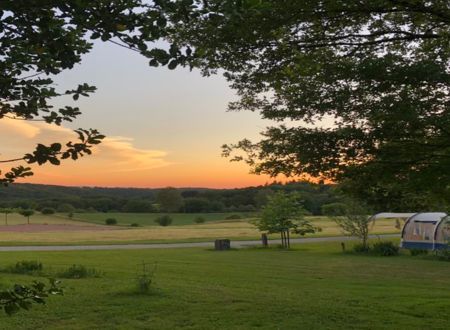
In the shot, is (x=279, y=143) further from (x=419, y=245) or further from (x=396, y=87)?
(x=419, y=245)

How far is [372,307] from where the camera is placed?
889 cm

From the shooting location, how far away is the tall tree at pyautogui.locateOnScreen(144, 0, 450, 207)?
623 cm

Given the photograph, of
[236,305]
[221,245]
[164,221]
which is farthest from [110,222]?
[236,305]

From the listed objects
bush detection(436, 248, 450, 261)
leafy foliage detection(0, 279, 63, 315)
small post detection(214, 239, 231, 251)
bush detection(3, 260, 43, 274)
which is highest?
leafy foliage detection(0, 279, 63, 315)

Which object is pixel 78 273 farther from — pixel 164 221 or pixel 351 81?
pixel 164 221

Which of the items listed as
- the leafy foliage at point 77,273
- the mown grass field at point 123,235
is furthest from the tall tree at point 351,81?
the mown grass field at point 123,235

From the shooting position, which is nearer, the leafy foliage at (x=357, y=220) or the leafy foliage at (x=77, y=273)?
the leafy foliage at (x=77, y=273)

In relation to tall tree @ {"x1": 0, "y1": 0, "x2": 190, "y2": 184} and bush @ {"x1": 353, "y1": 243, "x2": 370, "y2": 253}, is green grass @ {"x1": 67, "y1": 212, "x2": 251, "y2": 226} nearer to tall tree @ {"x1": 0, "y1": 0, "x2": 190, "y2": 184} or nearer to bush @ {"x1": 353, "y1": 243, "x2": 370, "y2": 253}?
bush @ {"x1": 353, "y1": 243, "x2": 370, "y2": 253}

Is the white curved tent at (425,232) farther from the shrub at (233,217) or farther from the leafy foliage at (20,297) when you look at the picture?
the shrub at (233,217)

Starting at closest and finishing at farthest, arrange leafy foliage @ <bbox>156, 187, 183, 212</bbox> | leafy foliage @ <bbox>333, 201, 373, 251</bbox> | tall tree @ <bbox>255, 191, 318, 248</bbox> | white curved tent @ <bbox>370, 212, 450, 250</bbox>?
white curved tent @ <bbox>370, 212, 450, 250</bbox>, leafy foliage @ <bbox>333, 201, 373, 251</bbox>, tall tree @ <bbox>255, 191, 318, 248</bbox>, leafy foliage @ <bbox>156, 187, 183, 212</bbox>

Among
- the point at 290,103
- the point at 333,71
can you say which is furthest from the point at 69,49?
the point at 290,103

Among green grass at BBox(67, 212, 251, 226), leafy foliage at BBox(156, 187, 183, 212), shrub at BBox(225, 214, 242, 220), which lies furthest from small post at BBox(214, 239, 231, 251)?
leafy foliage at BBox(156, 187, 183, 212)

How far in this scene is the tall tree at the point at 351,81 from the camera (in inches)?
245

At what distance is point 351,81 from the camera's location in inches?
267
